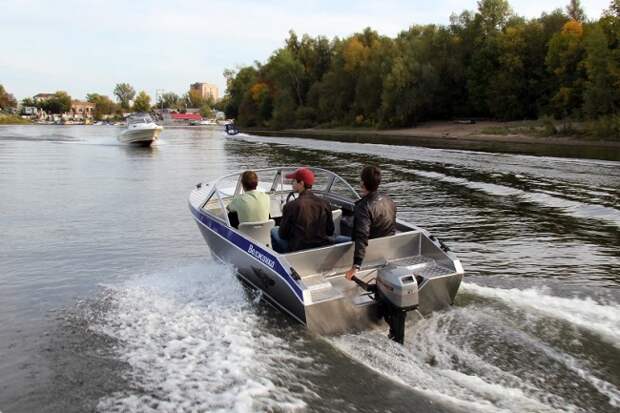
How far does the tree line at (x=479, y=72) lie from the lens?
1905 inches

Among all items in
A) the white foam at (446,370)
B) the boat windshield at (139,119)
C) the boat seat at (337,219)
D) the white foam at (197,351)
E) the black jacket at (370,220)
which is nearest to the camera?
the white foam at (446,370)

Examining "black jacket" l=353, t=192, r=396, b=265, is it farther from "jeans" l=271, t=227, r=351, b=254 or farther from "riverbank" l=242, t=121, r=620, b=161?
"riverbank" l=242, t=121, r=620, b=161

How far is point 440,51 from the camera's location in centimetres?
7406

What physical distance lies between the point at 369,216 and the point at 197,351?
2589 millimetres

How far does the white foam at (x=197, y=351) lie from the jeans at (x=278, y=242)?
860 mm

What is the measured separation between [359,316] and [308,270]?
3.10ft

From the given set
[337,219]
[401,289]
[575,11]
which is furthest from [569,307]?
[575,11]

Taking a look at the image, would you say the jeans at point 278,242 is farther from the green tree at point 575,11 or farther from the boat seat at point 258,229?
the green tree at point 575,11

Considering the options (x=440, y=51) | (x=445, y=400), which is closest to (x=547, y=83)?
(x=440, y=51)

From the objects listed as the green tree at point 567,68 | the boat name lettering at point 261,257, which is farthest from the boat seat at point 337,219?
the green tree at point 567,68

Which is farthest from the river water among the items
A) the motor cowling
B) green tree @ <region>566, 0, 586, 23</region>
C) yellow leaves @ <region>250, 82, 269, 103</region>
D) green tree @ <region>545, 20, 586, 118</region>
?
yellow leaves @ <region>250, 82, 269, 103</region>

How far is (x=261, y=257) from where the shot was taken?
6.98 meters

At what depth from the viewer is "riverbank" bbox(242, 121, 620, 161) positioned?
3553cm

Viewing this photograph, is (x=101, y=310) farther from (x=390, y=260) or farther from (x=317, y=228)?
(x=390, y=260)
